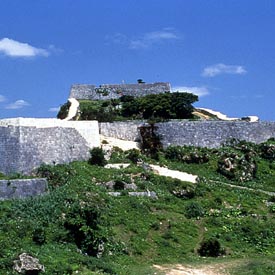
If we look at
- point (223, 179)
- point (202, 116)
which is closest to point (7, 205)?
point (223, 179)

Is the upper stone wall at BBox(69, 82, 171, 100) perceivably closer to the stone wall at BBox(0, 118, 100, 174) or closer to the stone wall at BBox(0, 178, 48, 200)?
the stone wall at BBox(0, 118, 100, 174)

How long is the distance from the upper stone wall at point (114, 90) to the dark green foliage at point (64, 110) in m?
4.80

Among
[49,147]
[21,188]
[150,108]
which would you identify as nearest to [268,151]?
[150,108]

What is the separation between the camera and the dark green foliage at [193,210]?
118ft

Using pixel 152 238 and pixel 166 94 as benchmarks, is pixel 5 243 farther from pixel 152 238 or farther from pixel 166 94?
pixel 166 94

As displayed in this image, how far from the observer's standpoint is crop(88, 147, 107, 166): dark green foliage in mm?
42438

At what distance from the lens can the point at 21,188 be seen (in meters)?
34.2

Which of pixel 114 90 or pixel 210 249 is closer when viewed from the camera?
pixel 210 249

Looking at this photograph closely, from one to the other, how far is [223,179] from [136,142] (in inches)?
332

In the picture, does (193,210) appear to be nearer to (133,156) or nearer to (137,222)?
(137,222)

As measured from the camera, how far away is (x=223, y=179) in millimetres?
45188

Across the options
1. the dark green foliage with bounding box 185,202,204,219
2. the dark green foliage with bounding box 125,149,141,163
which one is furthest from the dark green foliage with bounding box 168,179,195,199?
the dark green foliage with bounding box 125,149,141,163

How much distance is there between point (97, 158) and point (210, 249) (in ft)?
44.1

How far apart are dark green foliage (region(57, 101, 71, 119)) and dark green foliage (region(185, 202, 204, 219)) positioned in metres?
21.5
